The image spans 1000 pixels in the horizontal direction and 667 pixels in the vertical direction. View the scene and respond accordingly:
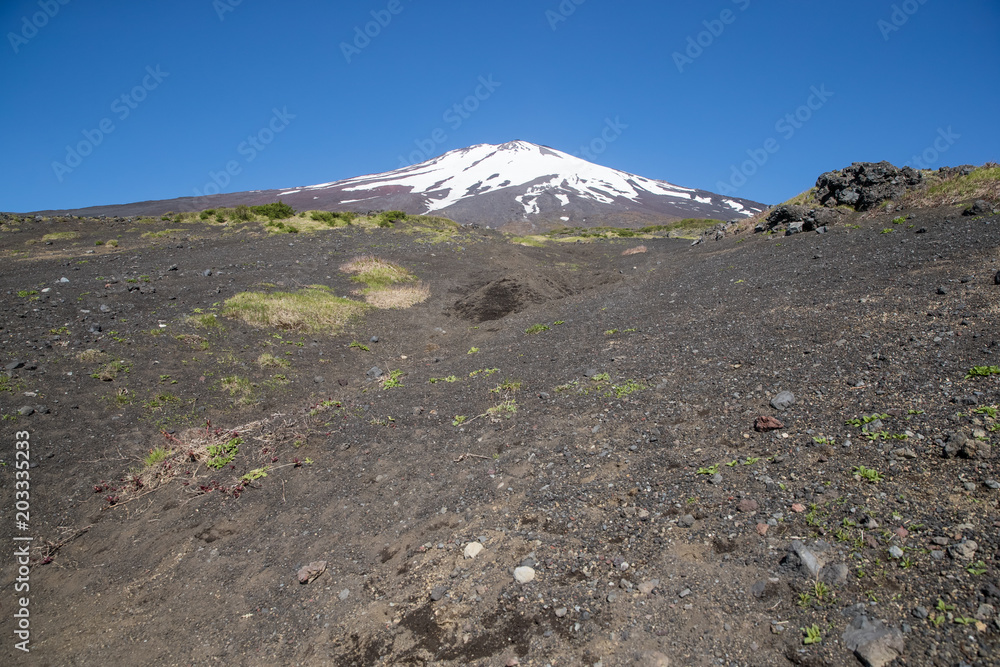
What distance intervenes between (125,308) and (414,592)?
10.6 meters

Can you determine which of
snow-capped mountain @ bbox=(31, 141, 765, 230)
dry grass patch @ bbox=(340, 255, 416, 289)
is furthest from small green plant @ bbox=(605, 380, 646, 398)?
snow-capped mountain @ bbox=(31, 141, 765, 230)

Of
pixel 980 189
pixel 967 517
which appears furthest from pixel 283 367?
pixel 980 189

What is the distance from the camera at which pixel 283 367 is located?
9.71m

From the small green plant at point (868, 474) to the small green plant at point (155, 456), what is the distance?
8.33 metres

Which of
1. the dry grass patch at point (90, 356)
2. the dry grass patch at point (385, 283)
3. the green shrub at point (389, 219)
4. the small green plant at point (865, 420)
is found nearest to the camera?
the small green plant at point (865, 420)

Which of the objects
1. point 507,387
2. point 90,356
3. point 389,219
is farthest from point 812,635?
point 389,219

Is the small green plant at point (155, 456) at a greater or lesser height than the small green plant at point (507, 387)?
greater

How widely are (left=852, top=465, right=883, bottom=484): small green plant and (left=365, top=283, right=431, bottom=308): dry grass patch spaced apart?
39.4 feet

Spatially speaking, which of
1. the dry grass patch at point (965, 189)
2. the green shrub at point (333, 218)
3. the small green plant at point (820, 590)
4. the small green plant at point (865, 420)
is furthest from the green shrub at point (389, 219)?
the small green plant at point (820, 590)

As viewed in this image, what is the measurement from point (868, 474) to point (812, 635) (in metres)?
1.81

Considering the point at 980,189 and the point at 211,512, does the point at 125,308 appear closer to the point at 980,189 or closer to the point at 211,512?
the point at 211,512

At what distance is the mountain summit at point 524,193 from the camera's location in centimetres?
6856

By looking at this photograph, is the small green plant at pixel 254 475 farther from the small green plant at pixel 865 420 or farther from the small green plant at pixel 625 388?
the small green plant at pixel 865 420

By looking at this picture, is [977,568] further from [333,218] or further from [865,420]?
[333,218]
